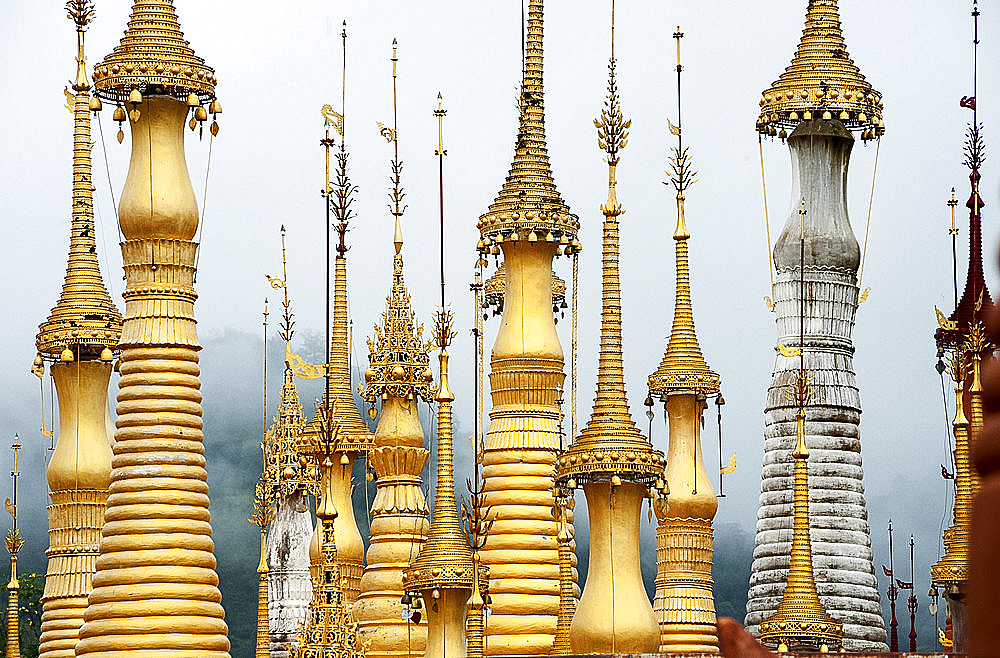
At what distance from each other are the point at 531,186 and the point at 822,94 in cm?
913

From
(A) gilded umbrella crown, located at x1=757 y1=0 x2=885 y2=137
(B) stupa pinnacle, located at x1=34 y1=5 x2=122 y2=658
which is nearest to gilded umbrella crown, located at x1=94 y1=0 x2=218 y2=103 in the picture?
(B) stupa pinnacle, located at x1=34 y1=5 x2=122 y2=658

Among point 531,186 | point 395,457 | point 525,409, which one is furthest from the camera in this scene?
point 395,457

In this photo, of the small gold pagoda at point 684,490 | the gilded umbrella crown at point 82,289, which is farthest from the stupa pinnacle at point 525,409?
the gilded umbrella crown at point 82,289

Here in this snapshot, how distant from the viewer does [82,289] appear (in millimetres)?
37156

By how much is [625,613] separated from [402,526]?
9467mm

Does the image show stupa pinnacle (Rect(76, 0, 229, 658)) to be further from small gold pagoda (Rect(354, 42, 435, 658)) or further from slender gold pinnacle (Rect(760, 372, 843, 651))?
slender gold pinnacle (Rect(760, 372, 843, 651))

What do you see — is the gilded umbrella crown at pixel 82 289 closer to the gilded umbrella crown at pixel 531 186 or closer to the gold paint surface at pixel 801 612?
the gilded umbrella crown at pixel 531 186

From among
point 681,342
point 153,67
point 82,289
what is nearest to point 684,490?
point 681,342

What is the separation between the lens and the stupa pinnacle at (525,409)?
96.3 ft

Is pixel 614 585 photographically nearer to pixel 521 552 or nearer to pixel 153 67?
pixel 521 552

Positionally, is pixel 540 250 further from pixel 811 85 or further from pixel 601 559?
pixel 811 85

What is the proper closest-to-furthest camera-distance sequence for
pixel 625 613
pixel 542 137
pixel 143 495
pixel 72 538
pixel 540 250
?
pixel 625 613
pixel 143 495
pixel 540 250
pixel 542 137
pixel 72 538

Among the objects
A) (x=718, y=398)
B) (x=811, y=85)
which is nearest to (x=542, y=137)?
(x=718, y=398)

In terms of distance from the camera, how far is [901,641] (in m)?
64.3
